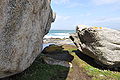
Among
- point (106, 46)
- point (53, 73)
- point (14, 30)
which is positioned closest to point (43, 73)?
point (53, 73)

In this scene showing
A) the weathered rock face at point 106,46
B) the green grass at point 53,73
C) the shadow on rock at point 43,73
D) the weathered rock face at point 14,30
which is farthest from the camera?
the weathered rock face at point 106,46

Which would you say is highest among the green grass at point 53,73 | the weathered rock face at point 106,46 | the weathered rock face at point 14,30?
the weathered rock face at point 14,30

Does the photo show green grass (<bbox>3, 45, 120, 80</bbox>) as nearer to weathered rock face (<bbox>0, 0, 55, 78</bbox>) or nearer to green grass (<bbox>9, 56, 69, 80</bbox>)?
green grass (<bbox>9, 56, 69, 80</bbox>)

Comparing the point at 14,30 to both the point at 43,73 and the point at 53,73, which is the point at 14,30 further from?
the point at 53,73

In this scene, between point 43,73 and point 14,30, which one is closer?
point 14,30

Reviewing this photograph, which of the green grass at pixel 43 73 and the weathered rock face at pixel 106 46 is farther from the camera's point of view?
the weathered rock face at pixel 106 46

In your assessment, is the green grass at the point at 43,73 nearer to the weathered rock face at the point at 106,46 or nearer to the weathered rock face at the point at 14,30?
the weathered rock face at the point at 14,30

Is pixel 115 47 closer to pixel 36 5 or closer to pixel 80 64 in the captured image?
pixel 80 64

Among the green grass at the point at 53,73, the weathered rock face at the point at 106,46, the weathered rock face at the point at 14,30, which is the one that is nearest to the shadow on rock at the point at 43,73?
the green grass at the point at 53,73

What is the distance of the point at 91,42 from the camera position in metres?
12.8

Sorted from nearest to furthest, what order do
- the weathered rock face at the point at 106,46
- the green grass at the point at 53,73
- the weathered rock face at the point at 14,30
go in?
the weathered rock face at the point at 14,30, the green grass at the point at 53,73, the weathered rock face at the point at 106,46

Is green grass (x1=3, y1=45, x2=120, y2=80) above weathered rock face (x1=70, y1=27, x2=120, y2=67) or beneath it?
beneath

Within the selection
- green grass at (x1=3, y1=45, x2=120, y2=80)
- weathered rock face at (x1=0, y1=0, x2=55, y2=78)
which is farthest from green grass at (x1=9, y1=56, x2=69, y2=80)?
weathered rock face at (x1=0, y1=0, x2=55, y2=78)

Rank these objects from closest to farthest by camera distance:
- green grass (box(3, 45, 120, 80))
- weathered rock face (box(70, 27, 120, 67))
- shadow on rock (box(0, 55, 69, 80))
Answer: shadow on rock (box(0, 55, 69, 80)) → green grass (box(3, 45, 120, 80)) → weathered rock face (box(70, 27, 120, 67))
